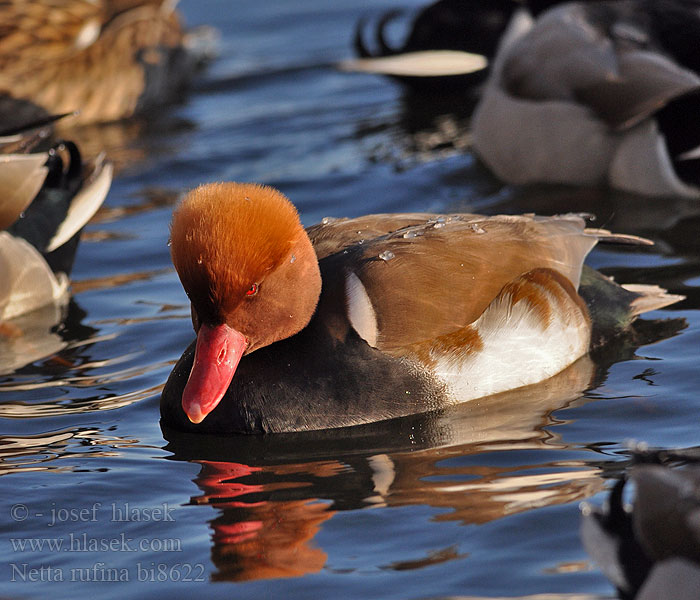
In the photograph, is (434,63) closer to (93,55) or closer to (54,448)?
(93,55)

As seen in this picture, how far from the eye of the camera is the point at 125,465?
5.41m

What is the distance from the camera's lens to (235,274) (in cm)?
519

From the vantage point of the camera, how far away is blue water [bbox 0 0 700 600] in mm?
4457

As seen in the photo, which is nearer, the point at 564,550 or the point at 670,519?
the point at 670,519

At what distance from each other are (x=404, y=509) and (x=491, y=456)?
21.3 inches

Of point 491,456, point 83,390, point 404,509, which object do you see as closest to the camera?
point 404,509

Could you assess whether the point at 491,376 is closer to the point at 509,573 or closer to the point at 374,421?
the point at 374,421

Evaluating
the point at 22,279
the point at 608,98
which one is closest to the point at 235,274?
the point at 22,279

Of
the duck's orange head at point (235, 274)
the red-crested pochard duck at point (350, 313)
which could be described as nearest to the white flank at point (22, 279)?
the red-crested pochard duck at point (350, 313)

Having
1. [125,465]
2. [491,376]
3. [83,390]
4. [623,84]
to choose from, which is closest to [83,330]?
[83,390]

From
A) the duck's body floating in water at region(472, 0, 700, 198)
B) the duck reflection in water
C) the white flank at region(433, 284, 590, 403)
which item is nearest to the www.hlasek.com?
the duck reflection in water

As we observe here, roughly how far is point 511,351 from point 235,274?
53.7 inches

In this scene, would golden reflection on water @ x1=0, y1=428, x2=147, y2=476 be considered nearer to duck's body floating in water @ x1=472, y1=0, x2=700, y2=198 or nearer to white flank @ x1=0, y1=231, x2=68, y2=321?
white flank @ x1=0, y1=231, x2=68, y2=321

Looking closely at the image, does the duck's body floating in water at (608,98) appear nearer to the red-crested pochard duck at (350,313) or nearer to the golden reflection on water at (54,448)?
the red-crested pochard duck at (350,313)
